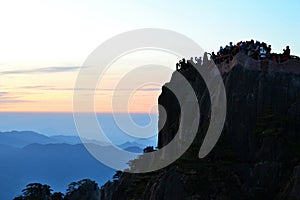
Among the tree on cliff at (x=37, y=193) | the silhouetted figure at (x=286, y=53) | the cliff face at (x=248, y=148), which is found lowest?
the cliff face at (x=248, y=148)

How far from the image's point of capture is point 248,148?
36781 mm

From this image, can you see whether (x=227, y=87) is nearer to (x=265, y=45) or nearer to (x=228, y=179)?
(x=265, y=45)

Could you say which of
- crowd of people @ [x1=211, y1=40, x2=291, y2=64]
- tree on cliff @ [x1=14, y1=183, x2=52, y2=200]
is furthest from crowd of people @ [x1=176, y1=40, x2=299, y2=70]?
tree on cliff @ [x1=14, y1=183, x2=52, y2=200]

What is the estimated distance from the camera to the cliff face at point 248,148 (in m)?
33.1

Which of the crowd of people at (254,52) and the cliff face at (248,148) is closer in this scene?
the cliff face at (248,148)

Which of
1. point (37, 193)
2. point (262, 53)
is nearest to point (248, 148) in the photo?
point (262, 53)

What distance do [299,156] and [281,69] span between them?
27.9ft

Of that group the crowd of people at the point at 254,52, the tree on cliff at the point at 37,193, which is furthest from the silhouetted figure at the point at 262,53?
the tree on cliff at the point at 37,193

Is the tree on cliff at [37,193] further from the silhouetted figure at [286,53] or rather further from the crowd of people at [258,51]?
the silhouetted figure at [286,53]

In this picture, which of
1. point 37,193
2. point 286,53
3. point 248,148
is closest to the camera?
point 248,148

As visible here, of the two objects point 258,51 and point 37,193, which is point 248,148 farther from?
point 37,193

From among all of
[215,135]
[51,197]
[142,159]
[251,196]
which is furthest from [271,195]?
[51,197]

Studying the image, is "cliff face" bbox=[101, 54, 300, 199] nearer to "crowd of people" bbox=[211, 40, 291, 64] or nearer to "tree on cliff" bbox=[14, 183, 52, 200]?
"crowd of people" bbox=[211, 40, 291, 64]

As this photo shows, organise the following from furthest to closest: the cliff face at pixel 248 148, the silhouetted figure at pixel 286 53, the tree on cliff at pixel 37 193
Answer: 1. the tree on cliff at pixel 37 193
2. the silhouetted figure at pixel 286 53
3. the cliff face at pixel 248 148
